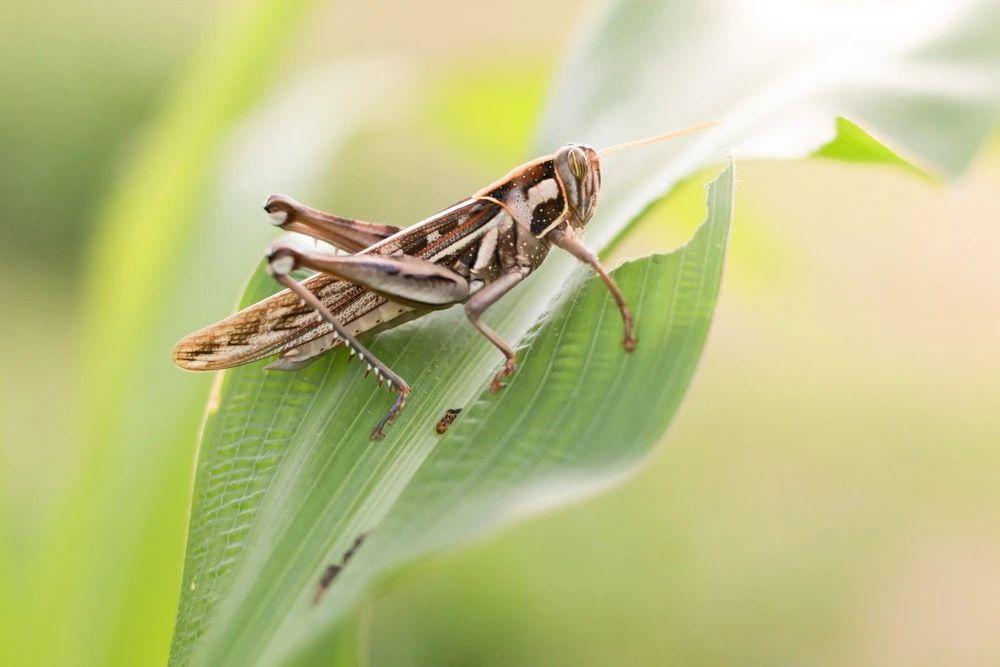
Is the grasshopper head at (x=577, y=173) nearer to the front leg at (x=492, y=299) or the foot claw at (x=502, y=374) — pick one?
the front leg at (x=492, y=299)

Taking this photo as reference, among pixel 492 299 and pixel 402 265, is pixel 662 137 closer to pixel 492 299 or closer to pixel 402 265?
pixel 492 299

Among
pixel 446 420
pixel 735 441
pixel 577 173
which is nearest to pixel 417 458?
pixel 446 420

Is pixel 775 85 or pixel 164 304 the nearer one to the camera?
pixel 775 85

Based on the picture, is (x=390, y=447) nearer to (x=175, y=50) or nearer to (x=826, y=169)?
(x=826, y=169)

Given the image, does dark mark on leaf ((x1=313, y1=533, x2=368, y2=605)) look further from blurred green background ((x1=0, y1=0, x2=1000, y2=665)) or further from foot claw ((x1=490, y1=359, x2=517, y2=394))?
foot claw ((x1=490, y1=359, x2=517, y2=394))

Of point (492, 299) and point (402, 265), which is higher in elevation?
point (402, 265)

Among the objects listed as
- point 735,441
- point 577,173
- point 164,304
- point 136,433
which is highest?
point 164,304
